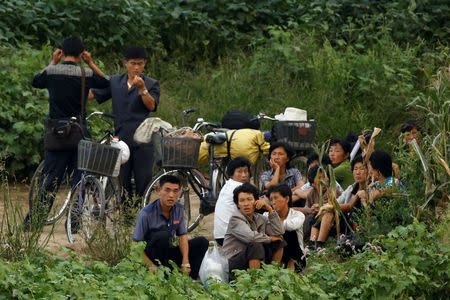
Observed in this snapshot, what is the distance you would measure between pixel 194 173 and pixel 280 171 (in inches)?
30.6

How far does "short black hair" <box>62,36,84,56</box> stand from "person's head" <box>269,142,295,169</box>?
1931 mm

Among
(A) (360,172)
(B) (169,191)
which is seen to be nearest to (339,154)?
(A) (360,172)

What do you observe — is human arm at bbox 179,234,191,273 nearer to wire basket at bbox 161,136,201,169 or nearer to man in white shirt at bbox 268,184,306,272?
man in white shirt at bbox 268,184,306,272

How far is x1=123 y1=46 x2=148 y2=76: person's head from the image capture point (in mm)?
14383

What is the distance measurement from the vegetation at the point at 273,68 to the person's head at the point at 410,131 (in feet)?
0.47

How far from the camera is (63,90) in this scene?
14.5 meters

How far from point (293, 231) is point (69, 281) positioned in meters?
3.38

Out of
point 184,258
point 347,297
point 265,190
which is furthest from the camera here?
point 265,190

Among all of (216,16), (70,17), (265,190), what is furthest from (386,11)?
(265,190)

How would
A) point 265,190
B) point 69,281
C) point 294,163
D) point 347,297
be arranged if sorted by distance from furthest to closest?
point 294,163 → point 265,190 → point 347,297 → point 69,281

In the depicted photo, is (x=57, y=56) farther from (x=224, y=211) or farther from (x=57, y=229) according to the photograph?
(x=224, y=211)

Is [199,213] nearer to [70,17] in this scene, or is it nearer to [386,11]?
[70,17]

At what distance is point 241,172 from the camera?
13.6 m

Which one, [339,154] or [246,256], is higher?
[339,154]
